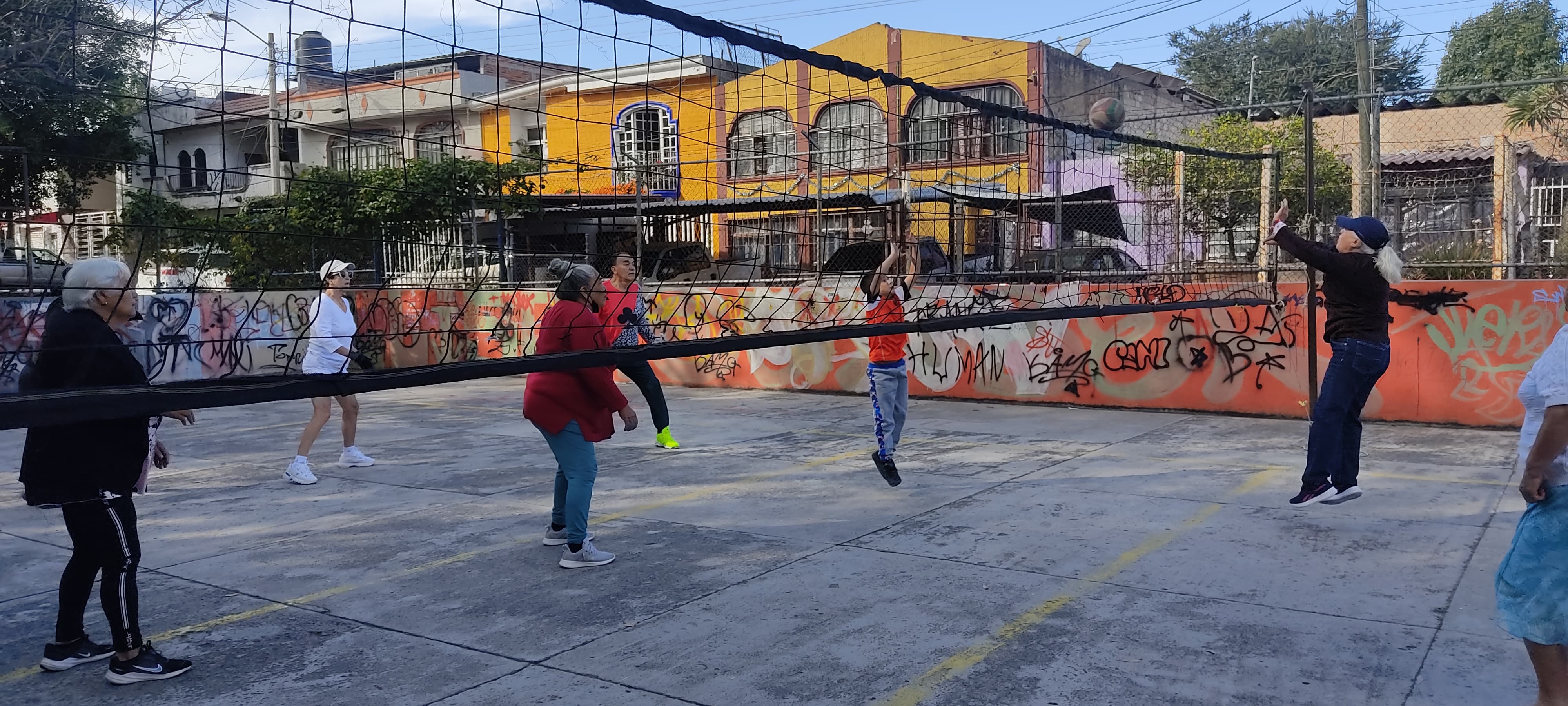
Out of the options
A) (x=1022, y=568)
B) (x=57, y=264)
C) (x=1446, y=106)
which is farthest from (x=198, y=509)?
(x=1446, y=106)

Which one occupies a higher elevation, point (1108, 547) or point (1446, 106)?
point (1446, 106)

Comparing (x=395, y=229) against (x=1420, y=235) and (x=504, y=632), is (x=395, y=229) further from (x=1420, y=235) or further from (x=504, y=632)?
(x=1420, y=235)

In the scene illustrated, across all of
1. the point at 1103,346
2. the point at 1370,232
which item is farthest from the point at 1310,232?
the point at 1103,346

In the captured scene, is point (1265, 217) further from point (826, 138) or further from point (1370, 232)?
point (826, 138)

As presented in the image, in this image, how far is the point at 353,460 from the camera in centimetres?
820

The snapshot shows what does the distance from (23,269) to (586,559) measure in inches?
275

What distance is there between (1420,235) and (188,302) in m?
16.0

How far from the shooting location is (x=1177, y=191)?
34.5 ft

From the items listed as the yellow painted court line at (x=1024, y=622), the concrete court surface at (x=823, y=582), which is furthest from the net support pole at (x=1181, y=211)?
the yellow painted court line at (x=1024, y=622)

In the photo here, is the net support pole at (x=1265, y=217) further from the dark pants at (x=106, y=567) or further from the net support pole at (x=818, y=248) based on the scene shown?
the dark pants at (x=106, y=567)

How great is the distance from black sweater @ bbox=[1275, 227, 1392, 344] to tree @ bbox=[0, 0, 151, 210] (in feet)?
19.3

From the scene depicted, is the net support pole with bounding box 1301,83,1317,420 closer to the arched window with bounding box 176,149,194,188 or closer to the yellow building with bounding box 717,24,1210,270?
the yellow building with bounding box 717,24,1210,270

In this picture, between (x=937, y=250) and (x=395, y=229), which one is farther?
(x=395, y=229)

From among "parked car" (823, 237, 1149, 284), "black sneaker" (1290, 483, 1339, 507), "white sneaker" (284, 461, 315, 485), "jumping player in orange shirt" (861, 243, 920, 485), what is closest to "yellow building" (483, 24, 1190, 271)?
"parked car" (823, 237, 1149, 284)
